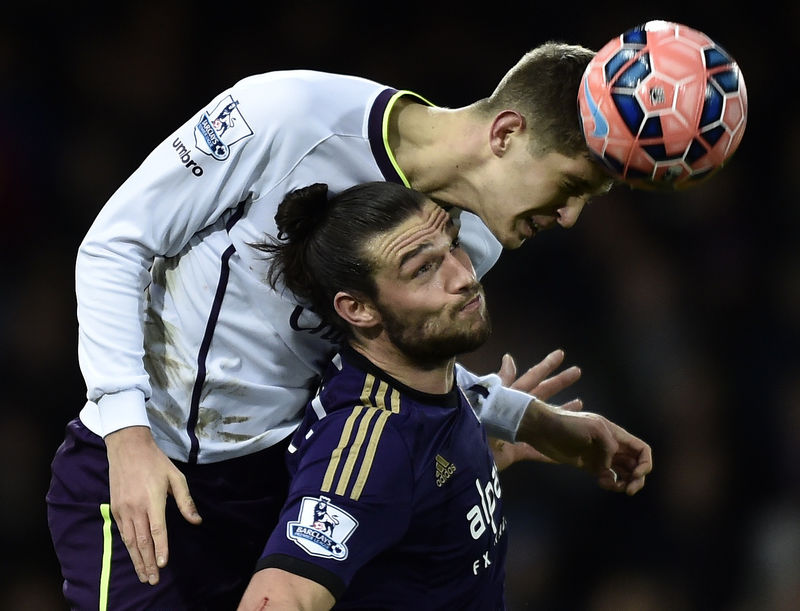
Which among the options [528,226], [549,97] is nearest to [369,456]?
[528,226]

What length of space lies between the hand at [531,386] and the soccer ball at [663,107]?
921 mm

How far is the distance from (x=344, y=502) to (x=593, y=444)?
1.01m

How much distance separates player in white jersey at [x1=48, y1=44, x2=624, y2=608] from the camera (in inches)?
89.1

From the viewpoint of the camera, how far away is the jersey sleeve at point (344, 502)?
1.99 metres

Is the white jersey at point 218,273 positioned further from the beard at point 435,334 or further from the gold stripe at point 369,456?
the gold stripe at point 369,456

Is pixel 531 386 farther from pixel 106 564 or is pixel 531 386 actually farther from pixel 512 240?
pixel 106 564

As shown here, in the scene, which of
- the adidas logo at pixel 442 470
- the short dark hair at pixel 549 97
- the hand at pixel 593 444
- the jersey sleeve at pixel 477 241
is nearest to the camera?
the adidas logo at pixel 442 470

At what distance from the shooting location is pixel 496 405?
2.85 m

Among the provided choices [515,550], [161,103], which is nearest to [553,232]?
[515,550]

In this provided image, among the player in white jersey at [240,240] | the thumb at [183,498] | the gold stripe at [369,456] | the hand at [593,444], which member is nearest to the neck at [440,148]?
the player in white jersey at [240,240]

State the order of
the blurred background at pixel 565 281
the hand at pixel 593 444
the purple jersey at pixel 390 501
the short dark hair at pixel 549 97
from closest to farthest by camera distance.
Result: the purple jersey at pixel 390 501
the short dark hair at pixel 549 97
the hand at pixel 593 444
the blurred background at pixel 565 281

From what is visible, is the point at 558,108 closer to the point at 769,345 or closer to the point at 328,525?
the point at 328,525

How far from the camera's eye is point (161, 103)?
4.62m

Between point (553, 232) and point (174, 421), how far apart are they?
267 cm
